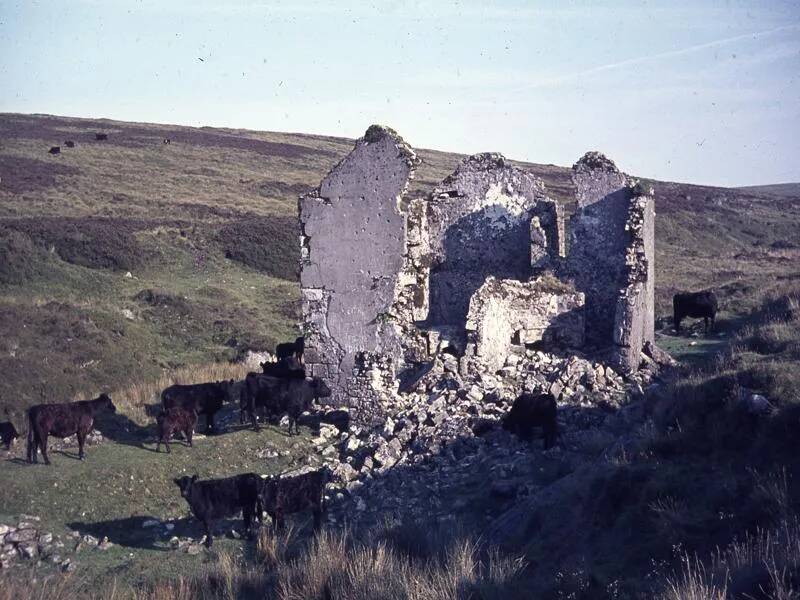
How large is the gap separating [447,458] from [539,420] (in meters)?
1.52

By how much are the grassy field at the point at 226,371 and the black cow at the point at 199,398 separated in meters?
0.80

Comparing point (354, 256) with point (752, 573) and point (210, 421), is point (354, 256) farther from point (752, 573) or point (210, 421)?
point (752, 573)

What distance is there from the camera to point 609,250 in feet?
58.0

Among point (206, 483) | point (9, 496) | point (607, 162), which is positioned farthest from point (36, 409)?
point (607, 162)

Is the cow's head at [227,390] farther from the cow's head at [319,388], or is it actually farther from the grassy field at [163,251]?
the grassy field at [163,251]

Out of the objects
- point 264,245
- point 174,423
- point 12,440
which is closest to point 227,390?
point 174,423

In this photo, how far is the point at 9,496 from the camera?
11.2 meters

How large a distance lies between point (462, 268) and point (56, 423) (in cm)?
937

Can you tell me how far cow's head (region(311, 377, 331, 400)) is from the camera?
1507 cm

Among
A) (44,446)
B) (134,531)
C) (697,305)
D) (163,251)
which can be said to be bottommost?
(134,531)

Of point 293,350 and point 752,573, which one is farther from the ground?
point 752,573

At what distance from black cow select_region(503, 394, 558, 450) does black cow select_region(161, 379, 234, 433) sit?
5180mm

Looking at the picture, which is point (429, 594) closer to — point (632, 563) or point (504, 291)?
point (632, 563)

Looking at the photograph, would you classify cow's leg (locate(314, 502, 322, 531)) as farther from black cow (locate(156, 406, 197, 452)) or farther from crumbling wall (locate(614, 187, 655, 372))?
crumbling wall (locate(614, 187, 655, 372))
